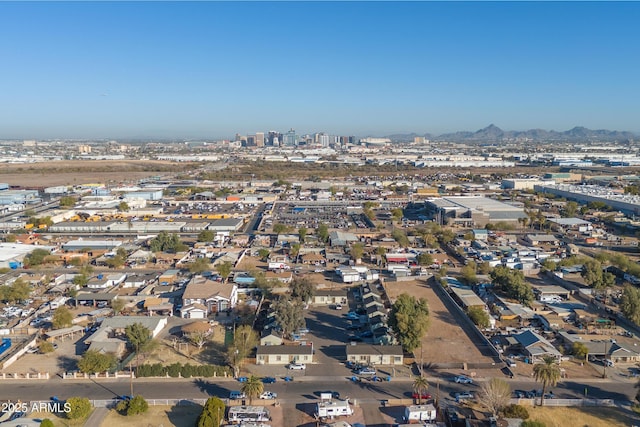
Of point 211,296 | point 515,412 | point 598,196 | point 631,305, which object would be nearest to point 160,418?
point 211,296

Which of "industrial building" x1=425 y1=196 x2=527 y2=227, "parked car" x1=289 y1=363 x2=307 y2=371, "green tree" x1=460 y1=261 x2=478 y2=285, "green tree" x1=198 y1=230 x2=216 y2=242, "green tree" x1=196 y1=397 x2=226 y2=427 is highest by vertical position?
"industrial building" x1=425 y1=196 x2=527 y2=227

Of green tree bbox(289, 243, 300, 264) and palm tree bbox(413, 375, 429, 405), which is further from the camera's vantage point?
green tree bbox(289, 243, 300, 264)

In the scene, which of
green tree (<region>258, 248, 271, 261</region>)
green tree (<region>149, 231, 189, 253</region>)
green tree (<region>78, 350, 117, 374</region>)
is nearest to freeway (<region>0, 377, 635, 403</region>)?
green tree (<region>78, 350, 117, 374</region>)

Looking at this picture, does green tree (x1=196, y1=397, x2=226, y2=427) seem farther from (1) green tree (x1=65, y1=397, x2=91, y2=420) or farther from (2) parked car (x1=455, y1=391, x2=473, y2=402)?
(2) parked car (x1=455, y1=391, x2=473, y2=402)

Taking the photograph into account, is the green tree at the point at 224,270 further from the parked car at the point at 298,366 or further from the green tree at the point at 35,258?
the green tree at the point at 35,258


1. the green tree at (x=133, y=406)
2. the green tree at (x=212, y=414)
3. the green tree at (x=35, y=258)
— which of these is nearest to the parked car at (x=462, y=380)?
the green tree at (x=212, y=414)

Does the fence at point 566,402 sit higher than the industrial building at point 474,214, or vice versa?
the industrial building at point 474,214

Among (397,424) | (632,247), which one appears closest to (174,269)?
(397,424)
